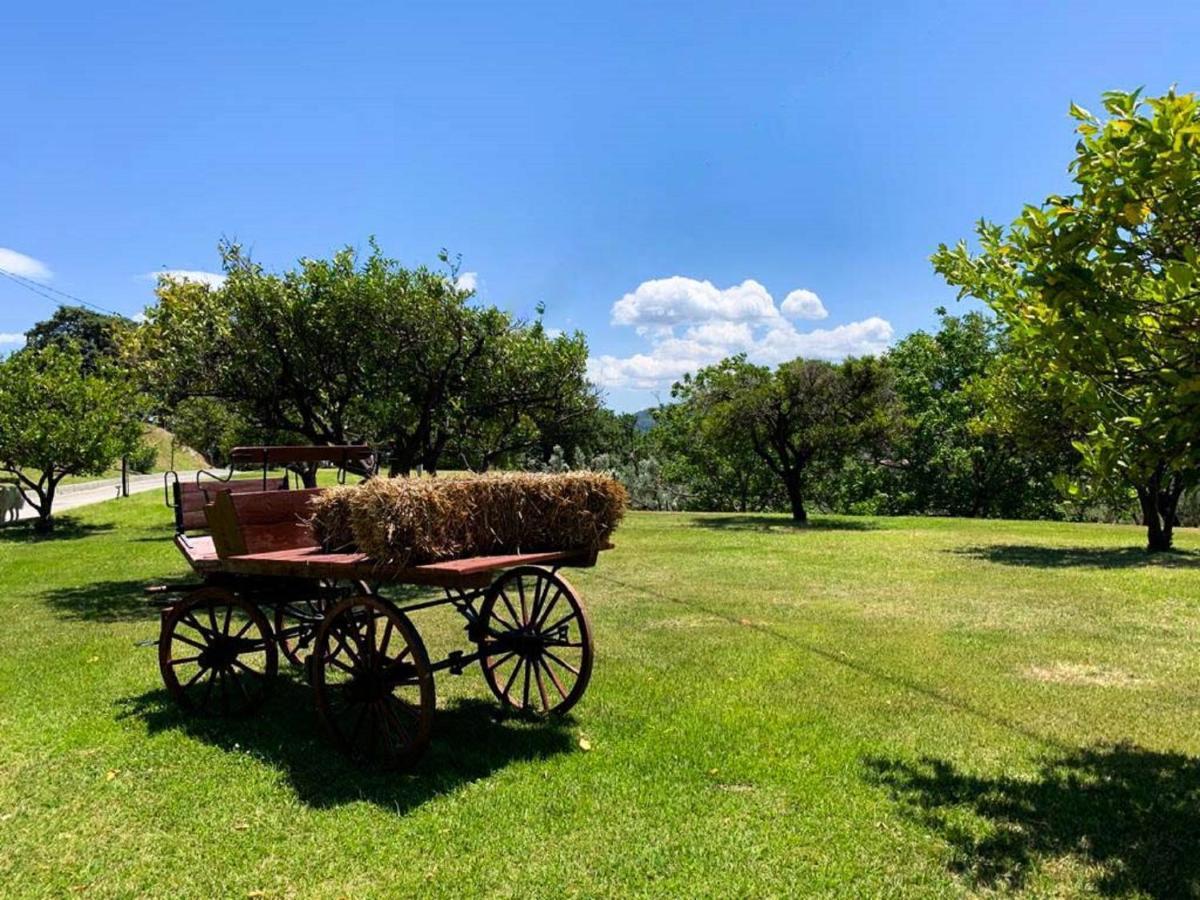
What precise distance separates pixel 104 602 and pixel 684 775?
1030cm

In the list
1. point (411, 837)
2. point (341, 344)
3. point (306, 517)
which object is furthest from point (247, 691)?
point (341, 344)

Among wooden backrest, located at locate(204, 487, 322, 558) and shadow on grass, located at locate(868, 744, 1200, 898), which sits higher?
wooden backrest, located at locate(204, 487, 322, 558)

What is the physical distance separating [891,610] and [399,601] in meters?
6.77

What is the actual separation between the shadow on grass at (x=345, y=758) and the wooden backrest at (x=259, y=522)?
1.30 metres

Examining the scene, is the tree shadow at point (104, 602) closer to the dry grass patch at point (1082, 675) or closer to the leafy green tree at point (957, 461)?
the dry grass patch at point (1082, 675)

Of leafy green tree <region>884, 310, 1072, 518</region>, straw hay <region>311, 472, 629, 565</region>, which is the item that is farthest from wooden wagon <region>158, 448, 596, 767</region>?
leafy green tree <region>884, 310, 1072, 518</region>

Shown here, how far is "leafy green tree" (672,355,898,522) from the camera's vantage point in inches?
904

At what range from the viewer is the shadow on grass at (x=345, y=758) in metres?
4.66

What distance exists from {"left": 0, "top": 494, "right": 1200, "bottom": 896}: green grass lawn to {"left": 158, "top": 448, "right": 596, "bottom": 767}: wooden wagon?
10.7 inches

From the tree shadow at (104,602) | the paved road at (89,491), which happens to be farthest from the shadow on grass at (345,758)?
the paved road at (89,491)

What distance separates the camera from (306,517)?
601 centimetres

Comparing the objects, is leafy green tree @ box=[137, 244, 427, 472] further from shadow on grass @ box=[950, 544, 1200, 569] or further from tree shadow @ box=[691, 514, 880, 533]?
tree shadow @ box=[691, 514, 880, 533]

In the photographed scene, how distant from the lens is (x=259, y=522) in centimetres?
576

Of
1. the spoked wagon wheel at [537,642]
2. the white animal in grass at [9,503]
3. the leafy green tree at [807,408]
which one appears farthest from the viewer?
the white animal in grass at [9,503]
